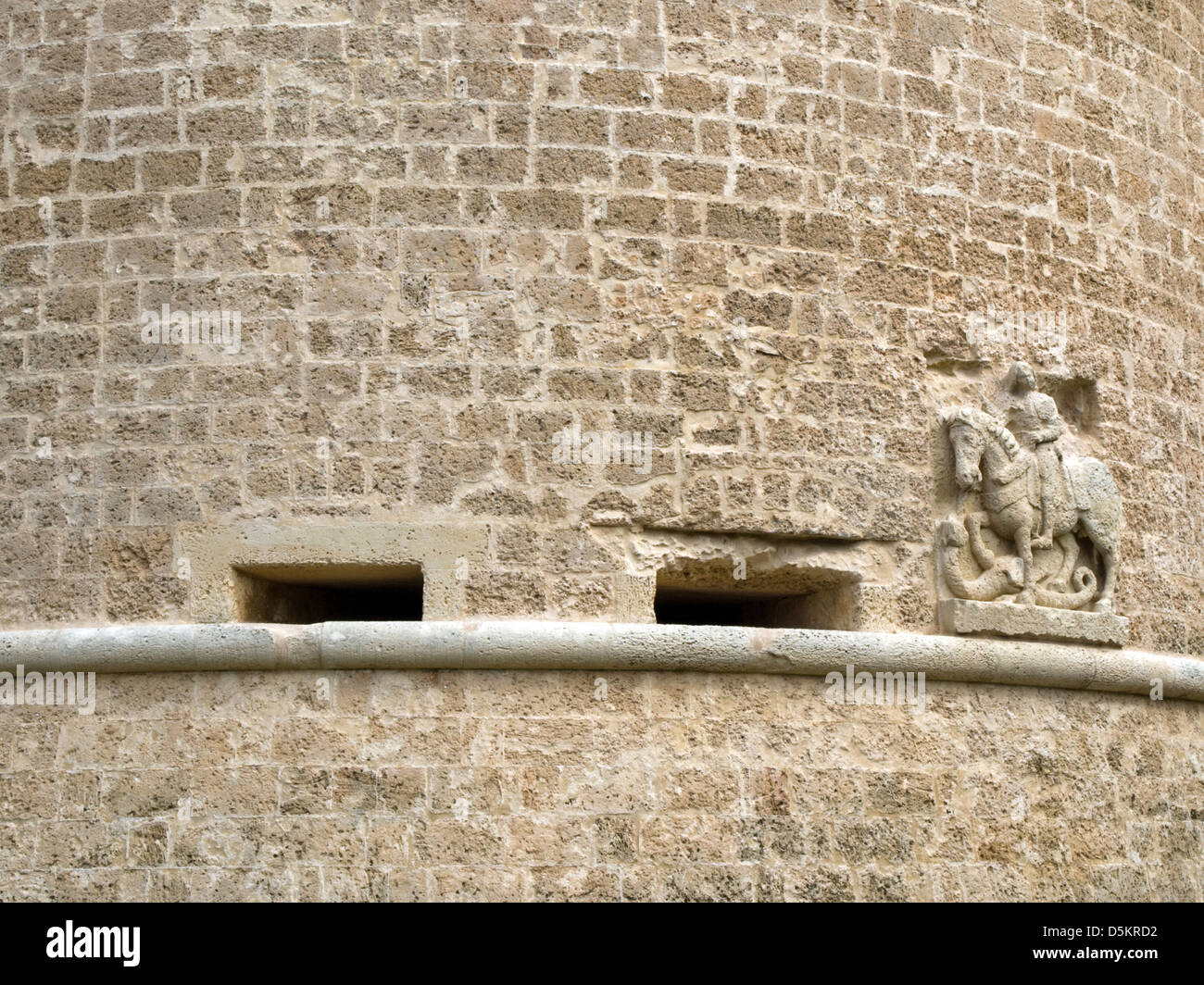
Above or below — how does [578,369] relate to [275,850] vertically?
above

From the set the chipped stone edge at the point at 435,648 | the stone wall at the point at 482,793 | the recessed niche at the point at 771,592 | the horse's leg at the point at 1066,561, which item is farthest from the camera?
the horse's leg at the point at 1066,561

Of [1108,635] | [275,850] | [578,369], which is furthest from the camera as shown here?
[1108,635]

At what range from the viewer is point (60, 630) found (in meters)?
5.54

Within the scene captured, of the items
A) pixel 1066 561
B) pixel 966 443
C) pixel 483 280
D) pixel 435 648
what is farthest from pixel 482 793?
pixel 1066 561

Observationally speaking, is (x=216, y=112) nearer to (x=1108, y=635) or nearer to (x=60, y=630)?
(x=60, y=630)

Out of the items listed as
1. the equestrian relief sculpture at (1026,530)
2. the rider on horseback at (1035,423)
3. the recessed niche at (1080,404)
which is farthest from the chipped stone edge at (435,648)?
the recessed niche at (1080,404)

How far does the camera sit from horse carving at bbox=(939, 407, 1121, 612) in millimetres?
6047

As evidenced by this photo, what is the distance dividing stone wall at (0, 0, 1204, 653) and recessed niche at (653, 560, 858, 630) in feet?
0.59

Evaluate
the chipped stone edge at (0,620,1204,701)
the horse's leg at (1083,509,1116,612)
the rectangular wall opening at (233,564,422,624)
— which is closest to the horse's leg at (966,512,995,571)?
the horse's leg at (1083,509,1116,612)

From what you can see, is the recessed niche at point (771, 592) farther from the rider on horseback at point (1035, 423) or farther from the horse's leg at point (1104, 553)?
the horse's leg at point (1104, 553)

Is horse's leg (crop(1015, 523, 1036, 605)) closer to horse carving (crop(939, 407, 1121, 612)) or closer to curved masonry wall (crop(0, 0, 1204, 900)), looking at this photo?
horse carving (crop(939, 407, 1121, 612))

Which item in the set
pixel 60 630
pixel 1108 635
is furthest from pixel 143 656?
pixel 1108 635

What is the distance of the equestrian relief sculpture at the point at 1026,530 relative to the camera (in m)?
6.01

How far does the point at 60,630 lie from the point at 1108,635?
3700 mm
